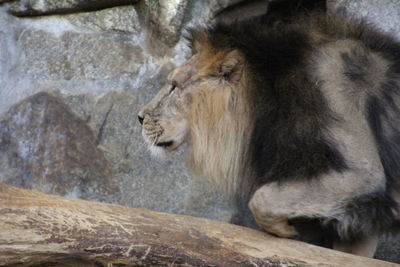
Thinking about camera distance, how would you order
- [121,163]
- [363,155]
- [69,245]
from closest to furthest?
[69,245] → [363,155] → [121,163]

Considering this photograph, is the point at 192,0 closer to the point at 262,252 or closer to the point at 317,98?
the point at 317,98

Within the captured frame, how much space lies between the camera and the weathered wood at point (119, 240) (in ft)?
6.58

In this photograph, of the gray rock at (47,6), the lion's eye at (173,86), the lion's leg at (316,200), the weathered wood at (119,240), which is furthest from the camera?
the gray rock at (47,6)

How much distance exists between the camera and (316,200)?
8.13 feet

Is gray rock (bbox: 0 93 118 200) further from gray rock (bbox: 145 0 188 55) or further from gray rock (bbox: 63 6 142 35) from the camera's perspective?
gray rock (bbox: 145 0 188 55)

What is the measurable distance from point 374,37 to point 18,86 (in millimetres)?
1831

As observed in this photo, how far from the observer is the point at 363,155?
250 centimetres

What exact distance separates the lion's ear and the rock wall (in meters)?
0.61

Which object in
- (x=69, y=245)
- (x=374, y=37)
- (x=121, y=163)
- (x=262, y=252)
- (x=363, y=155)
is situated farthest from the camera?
(x=121, y=163)

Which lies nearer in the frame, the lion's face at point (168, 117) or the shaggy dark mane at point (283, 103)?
the shaggy dark mane at point (283, 103)

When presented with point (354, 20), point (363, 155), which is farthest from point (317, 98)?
point (354, 20)

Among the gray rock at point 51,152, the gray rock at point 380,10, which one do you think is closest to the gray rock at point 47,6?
the gray rock at point 51,152

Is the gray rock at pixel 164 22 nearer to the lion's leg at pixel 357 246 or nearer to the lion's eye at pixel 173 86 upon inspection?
the lion's eye at pixel 173 86

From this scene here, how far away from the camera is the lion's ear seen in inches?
113
